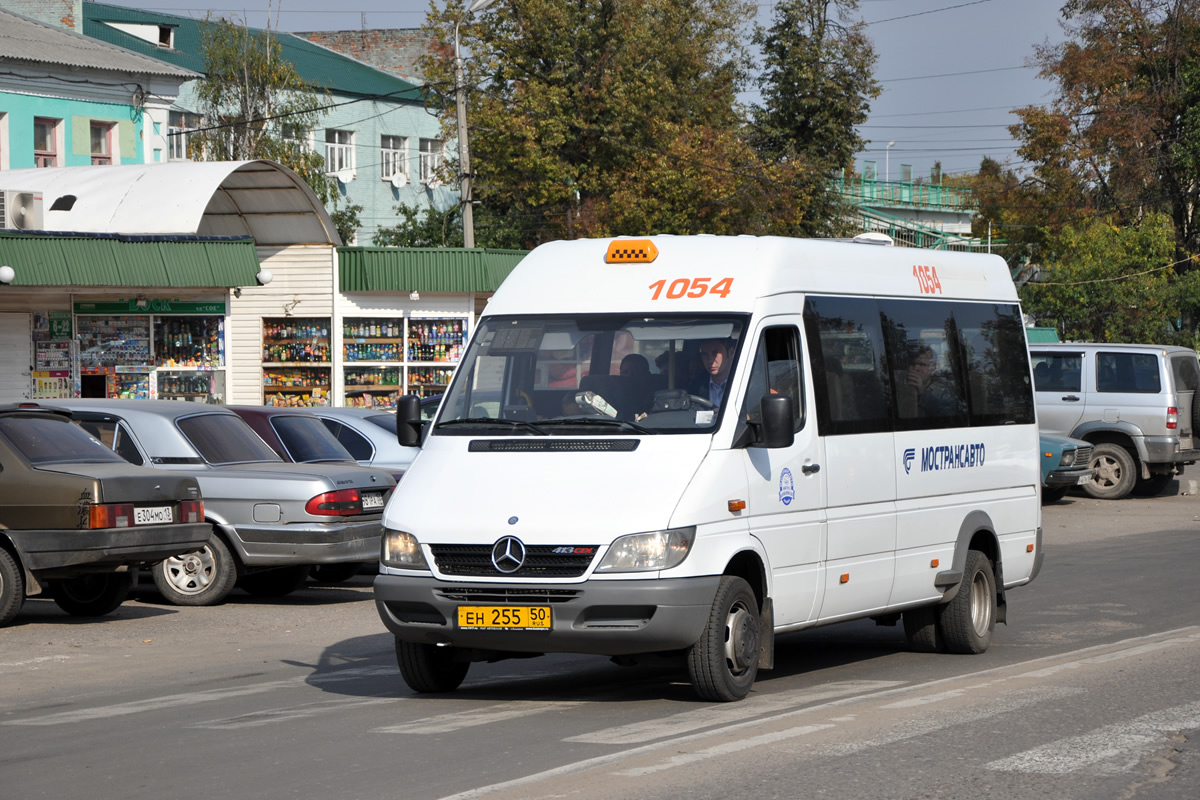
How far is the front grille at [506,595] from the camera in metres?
8.02

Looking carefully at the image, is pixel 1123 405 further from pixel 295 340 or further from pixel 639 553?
pixel 639 553

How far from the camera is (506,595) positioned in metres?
8.12

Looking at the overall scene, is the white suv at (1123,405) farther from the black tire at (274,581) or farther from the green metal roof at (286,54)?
the green metal roof at (286,54)

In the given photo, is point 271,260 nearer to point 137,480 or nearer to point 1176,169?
point 137,480

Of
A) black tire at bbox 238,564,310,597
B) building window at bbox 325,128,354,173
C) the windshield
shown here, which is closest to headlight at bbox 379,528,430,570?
the windshield

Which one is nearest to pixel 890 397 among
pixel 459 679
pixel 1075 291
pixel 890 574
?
pixel 890 574

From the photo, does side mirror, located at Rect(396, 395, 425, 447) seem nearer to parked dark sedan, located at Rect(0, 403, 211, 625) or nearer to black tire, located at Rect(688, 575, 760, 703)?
black tire, located at Rect(688, 575, 760, 703)

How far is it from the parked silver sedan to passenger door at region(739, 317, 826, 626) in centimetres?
549

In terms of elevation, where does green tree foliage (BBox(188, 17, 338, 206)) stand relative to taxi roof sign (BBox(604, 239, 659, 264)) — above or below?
above

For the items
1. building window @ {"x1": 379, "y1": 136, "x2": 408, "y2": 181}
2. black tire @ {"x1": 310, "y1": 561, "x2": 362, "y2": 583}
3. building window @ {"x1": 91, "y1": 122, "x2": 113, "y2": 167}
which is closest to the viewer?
black tire @ {"x1": 310, "y1": 561, "x2": 362, "y2": 583}

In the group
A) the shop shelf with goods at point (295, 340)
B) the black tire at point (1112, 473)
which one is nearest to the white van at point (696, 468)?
the black tire at point (1112, 473)

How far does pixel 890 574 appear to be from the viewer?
9.92 metres

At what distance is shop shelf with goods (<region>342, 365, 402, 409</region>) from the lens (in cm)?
2930

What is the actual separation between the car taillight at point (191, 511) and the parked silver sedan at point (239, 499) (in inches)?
31.6
